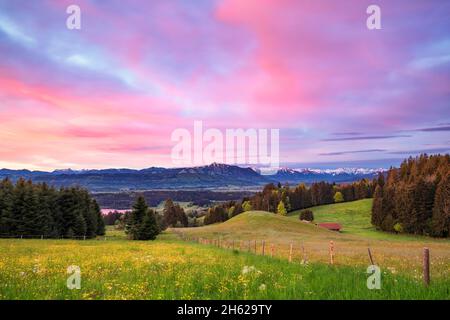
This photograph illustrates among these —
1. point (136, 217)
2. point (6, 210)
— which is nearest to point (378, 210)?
point (136, 217)

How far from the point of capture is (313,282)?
499 inches

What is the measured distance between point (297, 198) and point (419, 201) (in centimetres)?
7042

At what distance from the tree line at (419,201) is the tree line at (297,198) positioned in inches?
1866

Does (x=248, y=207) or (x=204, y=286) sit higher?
(x=204, y=286)

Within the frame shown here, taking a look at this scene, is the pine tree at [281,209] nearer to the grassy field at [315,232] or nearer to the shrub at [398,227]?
the grassy field at [315,232]

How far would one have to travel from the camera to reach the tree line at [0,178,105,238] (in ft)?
219

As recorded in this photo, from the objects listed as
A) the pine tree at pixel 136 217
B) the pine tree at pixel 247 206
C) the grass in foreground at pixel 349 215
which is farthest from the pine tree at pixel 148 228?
the pine tree at pixel 247 206

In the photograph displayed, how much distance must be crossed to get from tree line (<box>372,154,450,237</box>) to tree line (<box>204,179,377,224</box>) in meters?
47.4

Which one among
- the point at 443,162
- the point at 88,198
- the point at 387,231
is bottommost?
the point at 387,231

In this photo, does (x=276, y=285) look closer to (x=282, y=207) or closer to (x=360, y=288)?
(x=360, y=288)

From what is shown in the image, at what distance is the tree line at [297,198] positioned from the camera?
16800 centimetres
